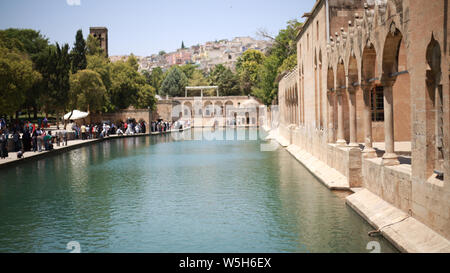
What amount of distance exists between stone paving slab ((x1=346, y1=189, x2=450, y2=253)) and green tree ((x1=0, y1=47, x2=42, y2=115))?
27.2 m

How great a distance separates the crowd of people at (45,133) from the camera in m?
26.1

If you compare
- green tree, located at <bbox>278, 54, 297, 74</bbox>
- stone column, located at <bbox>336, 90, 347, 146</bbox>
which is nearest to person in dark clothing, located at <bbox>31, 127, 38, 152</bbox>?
stone column, located at <bbox>336, 90, 347, 146</bbox>

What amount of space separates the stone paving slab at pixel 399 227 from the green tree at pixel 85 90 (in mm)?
43192

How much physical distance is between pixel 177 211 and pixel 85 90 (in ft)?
137

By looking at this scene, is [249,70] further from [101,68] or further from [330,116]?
[330,116]

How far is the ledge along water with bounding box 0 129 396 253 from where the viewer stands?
31.1 ft

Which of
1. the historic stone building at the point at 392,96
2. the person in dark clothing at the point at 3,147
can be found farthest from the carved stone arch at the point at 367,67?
the person in dark clothing at the point at 3,147

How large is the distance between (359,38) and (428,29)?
5.54 meters

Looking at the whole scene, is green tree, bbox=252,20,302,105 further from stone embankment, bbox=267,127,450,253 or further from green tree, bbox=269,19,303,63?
stone embankment, bbox=267,127,450,253

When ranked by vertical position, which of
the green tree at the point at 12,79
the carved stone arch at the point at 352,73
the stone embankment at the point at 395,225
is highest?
the green tree at the point at 12,79

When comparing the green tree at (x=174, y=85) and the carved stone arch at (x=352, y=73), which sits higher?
the green tree at (x=174, y=85)

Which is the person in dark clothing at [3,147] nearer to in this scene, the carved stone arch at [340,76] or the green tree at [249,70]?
the carved stone arch at [340,76]

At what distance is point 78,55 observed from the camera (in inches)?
2221

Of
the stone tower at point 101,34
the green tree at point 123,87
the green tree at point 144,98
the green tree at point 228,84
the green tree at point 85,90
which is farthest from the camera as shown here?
the green tree at point 228,84
